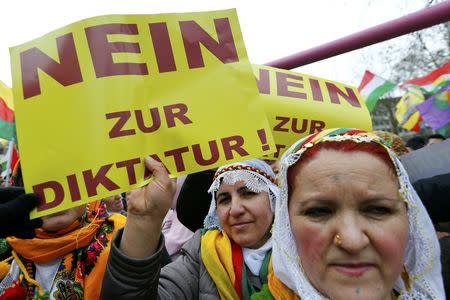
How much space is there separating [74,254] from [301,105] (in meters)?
1.47

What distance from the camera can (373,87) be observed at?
6430 mm

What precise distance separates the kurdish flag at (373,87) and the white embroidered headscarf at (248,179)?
4.40 m

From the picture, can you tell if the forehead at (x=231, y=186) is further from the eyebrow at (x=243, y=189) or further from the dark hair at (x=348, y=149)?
the dark hair at (x=348, y=149)

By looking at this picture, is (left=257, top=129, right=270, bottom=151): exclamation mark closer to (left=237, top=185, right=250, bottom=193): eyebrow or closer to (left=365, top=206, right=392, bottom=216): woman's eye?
A: (left=365, top=206, right=392, bottom=216): woman's eye

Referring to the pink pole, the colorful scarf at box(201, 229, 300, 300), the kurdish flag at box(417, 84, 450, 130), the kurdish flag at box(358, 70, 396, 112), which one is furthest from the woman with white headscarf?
the kurdish flag at box(358, 70, 396, 112)

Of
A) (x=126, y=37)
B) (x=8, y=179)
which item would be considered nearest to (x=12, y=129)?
(x=8, y=179)

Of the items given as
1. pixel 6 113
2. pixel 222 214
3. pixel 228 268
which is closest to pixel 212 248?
pixel 228 268

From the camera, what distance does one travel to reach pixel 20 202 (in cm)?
125

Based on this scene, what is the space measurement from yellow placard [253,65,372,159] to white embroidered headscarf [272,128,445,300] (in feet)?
2.37

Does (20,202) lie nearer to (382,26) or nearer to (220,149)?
(220,149)

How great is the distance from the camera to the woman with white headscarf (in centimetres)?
131

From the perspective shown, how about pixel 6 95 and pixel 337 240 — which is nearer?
pixel 337 240

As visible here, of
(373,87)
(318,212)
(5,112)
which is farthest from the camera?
(373,87)

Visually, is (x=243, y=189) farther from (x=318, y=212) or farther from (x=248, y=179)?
(x=318, y=212)
